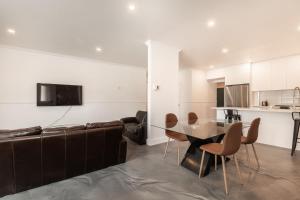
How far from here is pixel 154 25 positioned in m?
3.18

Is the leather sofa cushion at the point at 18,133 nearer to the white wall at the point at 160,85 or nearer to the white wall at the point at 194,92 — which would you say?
the white wall at the point at 160,85

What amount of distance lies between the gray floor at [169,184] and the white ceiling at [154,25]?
273cm

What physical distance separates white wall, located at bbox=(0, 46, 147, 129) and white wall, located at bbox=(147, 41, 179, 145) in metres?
2.73

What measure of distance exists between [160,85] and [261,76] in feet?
13.6

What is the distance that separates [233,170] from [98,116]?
485 centimetres

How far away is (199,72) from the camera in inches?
300

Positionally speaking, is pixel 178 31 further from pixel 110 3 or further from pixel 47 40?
pixel 47 40

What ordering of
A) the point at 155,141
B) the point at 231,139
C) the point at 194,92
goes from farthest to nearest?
the point at 194,92 → the point at 155,141 → the point at 231,139

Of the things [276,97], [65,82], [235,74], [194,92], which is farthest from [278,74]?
[65,82]

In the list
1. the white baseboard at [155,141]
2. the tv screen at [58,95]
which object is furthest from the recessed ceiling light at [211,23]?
the tv screen at [58,95]

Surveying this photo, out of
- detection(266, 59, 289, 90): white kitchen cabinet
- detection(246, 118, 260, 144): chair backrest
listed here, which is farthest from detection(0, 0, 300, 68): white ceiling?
detection(246, 118, 260, 144): chair backrest

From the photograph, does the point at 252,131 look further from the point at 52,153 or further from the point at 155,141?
the point at 52,153

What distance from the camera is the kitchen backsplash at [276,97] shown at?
207 inches

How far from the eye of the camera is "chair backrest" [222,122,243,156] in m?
2.02
